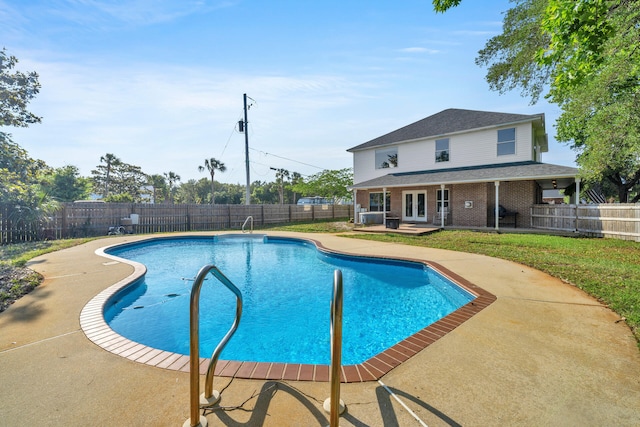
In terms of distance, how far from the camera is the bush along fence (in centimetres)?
1187

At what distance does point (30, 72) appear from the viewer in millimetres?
13836

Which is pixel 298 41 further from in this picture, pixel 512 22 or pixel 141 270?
pixel 512 22

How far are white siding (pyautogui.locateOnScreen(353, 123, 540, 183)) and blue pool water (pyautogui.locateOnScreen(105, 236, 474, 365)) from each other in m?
11.8

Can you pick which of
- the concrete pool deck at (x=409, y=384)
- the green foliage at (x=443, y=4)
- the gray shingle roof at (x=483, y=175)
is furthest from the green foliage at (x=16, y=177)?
the gray shingle roof at (x=483, y=175)

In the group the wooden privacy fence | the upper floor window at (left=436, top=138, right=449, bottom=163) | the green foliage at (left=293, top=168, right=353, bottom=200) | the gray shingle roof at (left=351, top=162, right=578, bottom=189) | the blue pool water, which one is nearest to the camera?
the blue pool water

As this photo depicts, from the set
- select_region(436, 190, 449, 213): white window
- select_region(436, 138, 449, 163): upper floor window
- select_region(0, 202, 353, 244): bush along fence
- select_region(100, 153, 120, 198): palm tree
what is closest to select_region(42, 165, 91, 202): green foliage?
select_region(0, 202, 353, 244): bush along fence

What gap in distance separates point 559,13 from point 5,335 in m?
8.40

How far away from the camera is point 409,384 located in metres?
2.45

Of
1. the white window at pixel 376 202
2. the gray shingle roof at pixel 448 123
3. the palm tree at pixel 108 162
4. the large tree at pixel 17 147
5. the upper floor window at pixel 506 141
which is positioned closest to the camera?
the large tree at pixel 17 147

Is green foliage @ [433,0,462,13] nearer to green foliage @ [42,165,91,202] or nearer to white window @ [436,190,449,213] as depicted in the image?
white window @ [436,190,449,213]

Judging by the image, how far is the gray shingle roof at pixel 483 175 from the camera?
12.6 metres

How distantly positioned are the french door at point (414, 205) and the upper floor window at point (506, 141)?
4.69 metres

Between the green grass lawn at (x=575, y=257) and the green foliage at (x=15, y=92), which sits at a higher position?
the green foliage at (x=15, y=92)

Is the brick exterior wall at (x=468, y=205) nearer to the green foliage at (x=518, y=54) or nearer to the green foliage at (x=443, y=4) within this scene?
the green foliage at (x=518, y=54)
